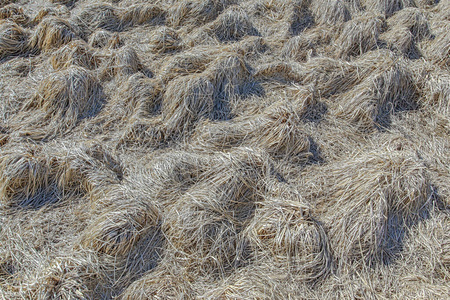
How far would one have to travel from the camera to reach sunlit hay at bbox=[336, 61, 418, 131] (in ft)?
13.0

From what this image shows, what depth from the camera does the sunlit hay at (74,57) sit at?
14.5ft

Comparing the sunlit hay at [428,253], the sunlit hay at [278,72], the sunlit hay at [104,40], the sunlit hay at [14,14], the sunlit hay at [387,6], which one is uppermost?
the sunlit hay at [14,14]

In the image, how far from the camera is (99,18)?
519 cm

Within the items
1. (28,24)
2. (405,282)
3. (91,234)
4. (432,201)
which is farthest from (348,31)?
(28,24)

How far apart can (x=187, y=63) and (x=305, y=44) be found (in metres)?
1.57

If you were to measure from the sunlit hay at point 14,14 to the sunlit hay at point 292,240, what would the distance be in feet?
14.4

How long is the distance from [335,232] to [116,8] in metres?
4.34

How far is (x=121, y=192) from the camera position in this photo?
312cm

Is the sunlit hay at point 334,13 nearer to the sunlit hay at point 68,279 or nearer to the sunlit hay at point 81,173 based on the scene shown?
the sunlit hay at point 81,173

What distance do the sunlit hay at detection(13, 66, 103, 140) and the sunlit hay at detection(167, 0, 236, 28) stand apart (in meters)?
1.65

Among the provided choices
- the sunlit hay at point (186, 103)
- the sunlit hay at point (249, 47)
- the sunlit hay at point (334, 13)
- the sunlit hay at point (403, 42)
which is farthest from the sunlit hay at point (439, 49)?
the sunlit hay at point (186, 103)

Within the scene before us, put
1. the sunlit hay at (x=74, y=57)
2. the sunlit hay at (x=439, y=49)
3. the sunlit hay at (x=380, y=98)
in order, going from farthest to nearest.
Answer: the sunlit hay at (x=439, y=49), the sunlit hay at (x=74, y=57), the sunlit hay at (x=380, y=98)

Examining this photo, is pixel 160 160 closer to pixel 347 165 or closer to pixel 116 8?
pixel 347 165

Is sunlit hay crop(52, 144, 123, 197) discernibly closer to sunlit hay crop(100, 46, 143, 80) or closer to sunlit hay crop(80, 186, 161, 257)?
sunlit hay crop(80, 186, 161, 257)
